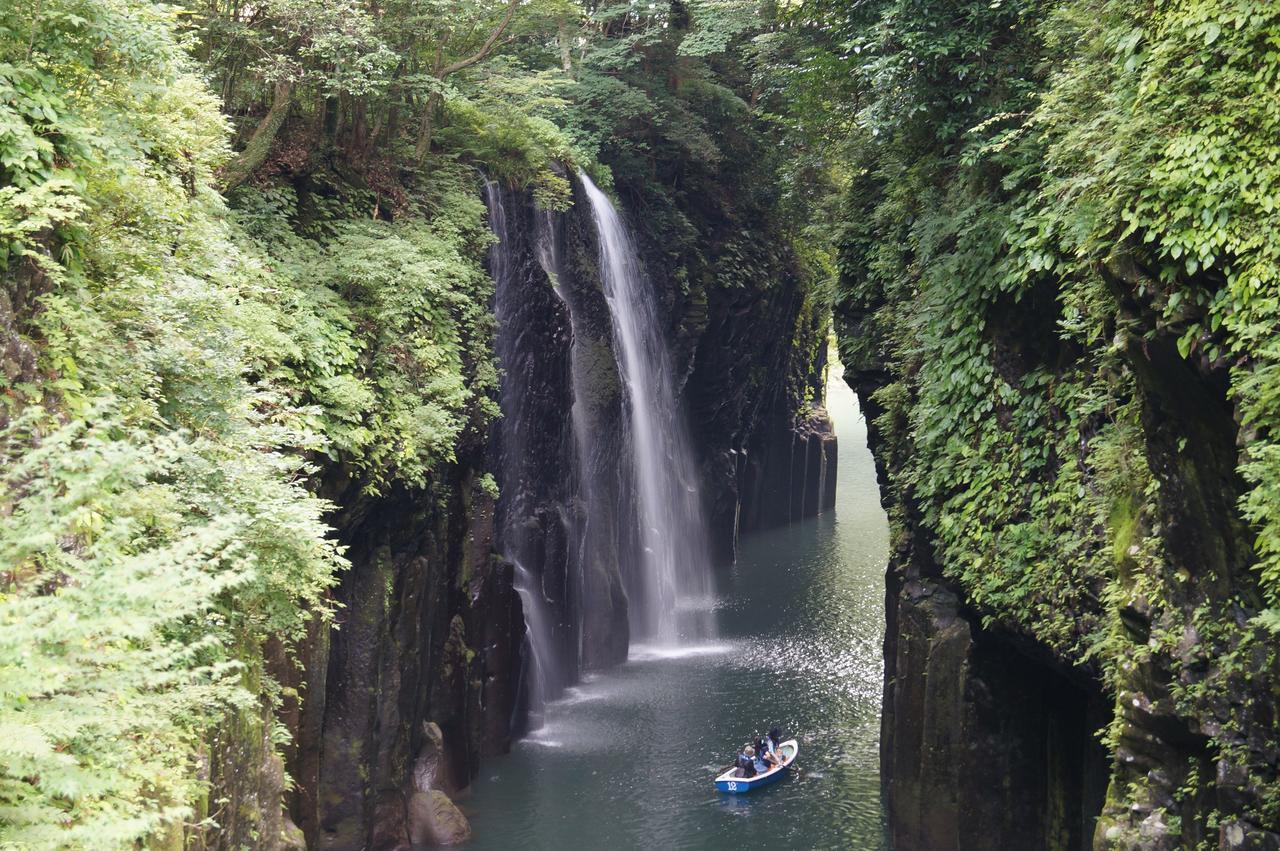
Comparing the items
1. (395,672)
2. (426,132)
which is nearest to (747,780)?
(395,672)

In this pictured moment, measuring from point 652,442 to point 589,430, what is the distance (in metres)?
4.61

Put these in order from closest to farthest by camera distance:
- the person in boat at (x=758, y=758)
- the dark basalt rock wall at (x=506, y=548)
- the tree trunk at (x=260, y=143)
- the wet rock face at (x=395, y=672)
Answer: the wet rock face at (x=395, y=672), the dark basalt rock wall at (x=506, y=548), the tree trunk at (x=260, y=143), the person in boat at (x=758, y=758)

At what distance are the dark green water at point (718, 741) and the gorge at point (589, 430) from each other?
14cm

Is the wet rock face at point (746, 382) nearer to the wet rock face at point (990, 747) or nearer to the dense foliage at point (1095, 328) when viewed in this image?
the dense foliage at point (1095, 328)

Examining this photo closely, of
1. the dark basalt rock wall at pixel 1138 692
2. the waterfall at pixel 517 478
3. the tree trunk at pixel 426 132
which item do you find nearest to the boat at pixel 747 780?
the dark basalt rock wall at pixel 1138 692

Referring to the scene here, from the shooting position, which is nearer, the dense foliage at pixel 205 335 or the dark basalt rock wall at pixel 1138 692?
the dense foliage at pixel 205 335

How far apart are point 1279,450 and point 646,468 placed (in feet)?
75.3

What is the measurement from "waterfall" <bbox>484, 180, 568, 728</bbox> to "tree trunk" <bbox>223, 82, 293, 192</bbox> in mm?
5712

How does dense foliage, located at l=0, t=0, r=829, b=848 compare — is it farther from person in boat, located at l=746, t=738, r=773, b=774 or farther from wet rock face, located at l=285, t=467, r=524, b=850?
person in boat, located at l=746, t=738, r=773, b=774

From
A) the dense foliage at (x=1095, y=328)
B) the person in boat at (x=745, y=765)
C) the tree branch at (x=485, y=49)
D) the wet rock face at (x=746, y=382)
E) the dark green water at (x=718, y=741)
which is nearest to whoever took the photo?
the dense foliage at (x=1095, y=328)

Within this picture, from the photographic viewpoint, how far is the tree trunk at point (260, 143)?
16.8 m

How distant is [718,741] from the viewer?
21906mm

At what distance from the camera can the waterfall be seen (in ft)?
74.7

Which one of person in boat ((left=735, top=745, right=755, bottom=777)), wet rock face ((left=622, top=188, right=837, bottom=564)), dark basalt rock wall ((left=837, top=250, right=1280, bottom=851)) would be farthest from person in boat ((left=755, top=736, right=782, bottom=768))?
wet rock face ((left=622, top=188, right=837, bottom=564))
